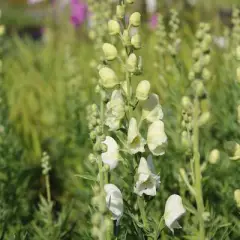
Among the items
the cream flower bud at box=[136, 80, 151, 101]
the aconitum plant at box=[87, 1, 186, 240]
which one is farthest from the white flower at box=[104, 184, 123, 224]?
the cream flower bud at box=[136, 80, 151, 101]

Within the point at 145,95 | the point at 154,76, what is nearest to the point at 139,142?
the point at 145,95

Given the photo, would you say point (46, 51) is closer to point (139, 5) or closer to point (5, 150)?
point (139, 5)

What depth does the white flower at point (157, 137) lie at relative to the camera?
135cm

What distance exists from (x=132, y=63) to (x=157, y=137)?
0.62 feet

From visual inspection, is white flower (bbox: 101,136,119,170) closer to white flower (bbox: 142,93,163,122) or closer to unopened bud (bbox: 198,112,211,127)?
white flower (bbox: 142,93,163,122)

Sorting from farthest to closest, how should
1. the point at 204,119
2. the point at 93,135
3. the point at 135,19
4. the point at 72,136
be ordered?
the point at 72,136 → the point at 135,19 → the point at 93,135 → the point at 204,119

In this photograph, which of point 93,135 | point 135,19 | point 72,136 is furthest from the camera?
point 72,136

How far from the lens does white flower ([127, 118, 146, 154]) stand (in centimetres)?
133

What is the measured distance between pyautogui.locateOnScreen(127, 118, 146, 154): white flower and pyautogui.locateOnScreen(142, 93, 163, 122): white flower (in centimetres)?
7

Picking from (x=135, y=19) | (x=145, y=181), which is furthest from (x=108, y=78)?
(x=145, y=181)

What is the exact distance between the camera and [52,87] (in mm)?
4293

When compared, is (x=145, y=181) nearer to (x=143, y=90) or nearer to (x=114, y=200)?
(x=114, y=200)

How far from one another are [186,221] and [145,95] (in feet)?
1.96

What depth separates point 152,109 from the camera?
1387mm
